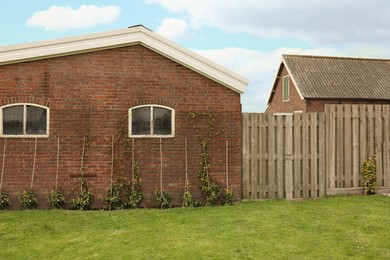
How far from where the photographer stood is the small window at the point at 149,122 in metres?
10.3

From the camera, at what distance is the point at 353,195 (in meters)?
11.5

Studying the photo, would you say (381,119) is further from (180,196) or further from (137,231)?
(137,231)

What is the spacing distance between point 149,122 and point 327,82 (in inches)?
752

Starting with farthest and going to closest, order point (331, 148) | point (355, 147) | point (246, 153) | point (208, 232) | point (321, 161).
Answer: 1. point (355, 147)
2. point (331, 148)
3. point (321, 161)
4. point (246, 153)
5. point (208, 232)

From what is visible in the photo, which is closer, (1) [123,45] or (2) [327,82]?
(1) [123,45]

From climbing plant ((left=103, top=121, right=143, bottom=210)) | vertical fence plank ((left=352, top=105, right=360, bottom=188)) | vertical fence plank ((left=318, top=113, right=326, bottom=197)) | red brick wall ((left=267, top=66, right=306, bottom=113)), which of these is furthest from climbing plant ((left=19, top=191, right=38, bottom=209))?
red brick wall ((left=267, top=66, right=306, bottom=113))

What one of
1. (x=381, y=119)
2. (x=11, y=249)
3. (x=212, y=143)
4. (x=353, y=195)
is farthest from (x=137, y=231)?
(x=381, y=119)

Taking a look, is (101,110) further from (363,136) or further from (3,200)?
(363,136)

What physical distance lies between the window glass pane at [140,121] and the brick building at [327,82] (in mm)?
16550

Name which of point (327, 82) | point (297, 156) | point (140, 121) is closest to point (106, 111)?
point (140, 121)

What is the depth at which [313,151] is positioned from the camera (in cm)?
1124

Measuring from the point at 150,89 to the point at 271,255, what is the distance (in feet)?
17.9

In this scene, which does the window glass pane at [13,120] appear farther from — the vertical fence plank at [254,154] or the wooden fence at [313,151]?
the vertical fence plank at [254,154]

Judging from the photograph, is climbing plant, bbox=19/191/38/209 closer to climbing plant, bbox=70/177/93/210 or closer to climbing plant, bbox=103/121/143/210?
A: climbing plant, bbox=70/177/93/210
